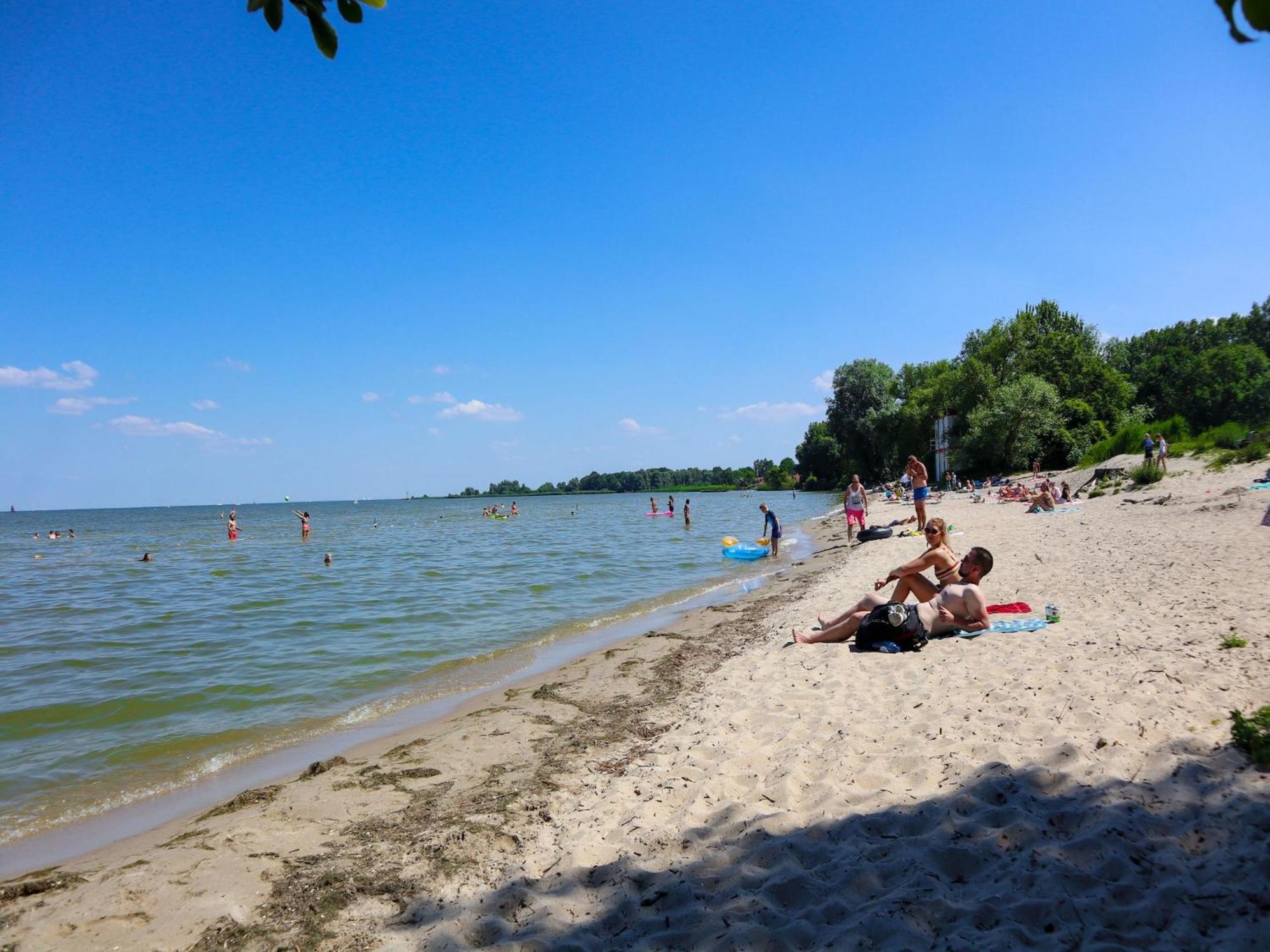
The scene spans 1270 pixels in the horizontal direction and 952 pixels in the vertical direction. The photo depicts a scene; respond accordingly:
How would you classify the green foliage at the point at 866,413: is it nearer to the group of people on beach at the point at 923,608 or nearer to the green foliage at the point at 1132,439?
the green foliage at the point at 1132,439

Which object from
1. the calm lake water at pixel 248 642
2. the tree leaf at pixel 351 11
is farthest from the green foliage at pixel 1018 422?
the tree leaf at pixel 351 11

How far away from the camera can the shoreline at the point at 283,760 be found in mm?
5496

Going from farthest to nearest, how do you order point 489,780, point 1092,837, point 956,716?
point 489,780, point 956,716, point 1092,837

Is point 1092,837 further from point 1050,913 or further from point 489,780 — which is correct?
point 489,780

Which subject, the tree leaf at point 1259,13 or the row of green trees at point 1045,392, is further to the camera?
the row of green trees at point 1045,392

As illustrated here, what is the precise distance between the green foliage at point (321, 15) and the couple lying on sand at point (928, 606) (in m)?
7.00

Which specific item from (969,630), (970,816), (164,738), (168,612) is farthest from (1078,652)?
(168,612)

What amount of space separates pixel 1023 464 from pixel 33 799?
174 ft

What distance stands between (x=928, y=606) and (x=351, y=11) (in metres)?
7.54

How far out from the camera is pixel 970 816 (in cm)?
356

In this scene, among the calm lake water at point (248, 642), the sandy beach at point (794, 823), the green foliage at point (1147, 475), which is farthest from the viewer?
the green foliage at point (1147, 475)

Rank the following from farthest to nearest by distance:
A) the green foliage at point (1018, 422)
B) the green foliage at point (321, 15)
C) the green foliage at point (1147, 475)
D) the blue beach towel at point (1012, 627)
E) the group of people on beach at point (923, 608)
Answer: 1. the green foliage at point (1018, 422)
2. the green foliage at point (1147, 475)
3. the group of people on beach at point (923, 608)
4. the blue beach towel at point (1012, 627)
5. the green foliage at point (321, 15)

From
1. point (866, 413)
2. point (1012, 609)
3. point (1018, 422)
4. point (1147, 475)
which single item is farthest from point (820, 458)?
point (1012, 609)

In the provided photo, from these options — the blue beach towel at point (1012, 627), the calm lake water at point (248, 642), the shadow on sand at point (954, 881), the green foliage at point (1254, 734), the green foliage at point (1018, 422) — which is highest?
the green foliage at point (1018, 422)
